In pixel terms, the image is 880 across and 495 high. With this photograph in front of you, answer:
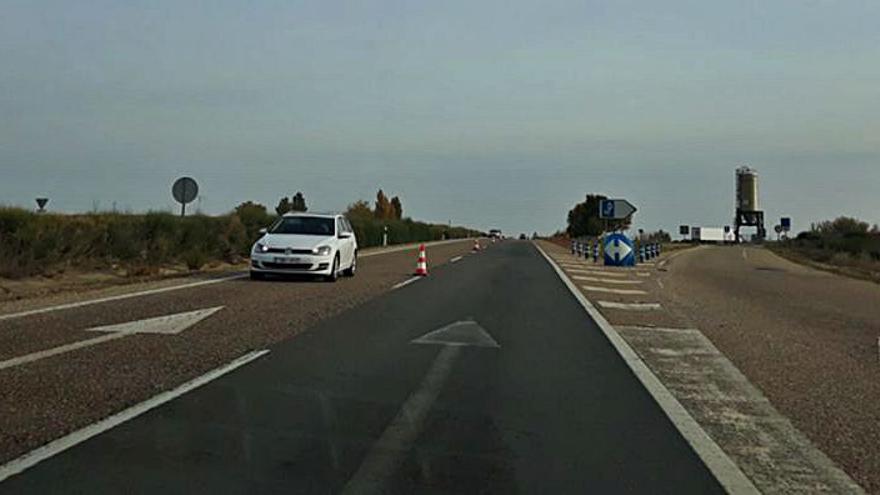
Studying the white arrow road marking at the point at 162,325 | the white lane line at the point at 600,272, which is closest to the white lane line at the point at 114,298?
the white arrow road marking at the point at 162,325

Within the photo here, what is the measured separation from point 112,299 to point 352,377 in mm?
9418

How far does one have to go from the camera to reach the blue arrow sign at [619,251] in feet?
119

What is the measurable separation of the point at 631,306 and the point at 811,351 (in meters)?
6.49

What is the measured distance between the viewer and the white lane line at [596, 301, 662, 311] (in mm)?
18981

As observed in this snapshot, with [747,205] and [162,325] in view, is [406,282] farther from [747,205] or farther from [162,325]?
[747,205]

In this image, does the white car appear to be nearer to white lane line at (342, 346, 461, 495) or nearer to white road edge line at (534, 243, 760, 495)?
white road edge line at (534, 243, 760, 495)

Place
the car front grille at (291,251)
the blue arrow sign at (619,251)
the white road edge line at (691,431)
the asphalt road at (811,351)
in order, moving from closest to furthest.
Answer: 1. the white road edge line at (691,431)
2. the asphalt road at (811,351)
3. the car front grille at (291,251)
4. the blue arrow sign at (619,251)

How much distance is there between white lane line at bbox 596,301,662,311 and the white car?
7.25 m

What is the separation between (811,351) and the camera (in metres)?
13.1

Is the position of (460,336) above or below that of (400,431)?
above

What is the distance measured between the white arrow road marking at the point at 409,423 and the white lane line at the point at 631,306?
20.0 feet

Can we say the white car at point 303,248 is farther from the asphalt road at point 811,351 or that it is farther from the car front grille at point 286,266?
the asphalt road at point 811,351

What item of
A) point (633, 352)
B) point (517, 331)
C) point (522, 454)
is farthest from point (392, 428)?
point (517, 331)

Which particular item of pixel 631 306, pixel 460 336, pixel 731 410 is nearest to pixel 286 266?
pixel 631 306
